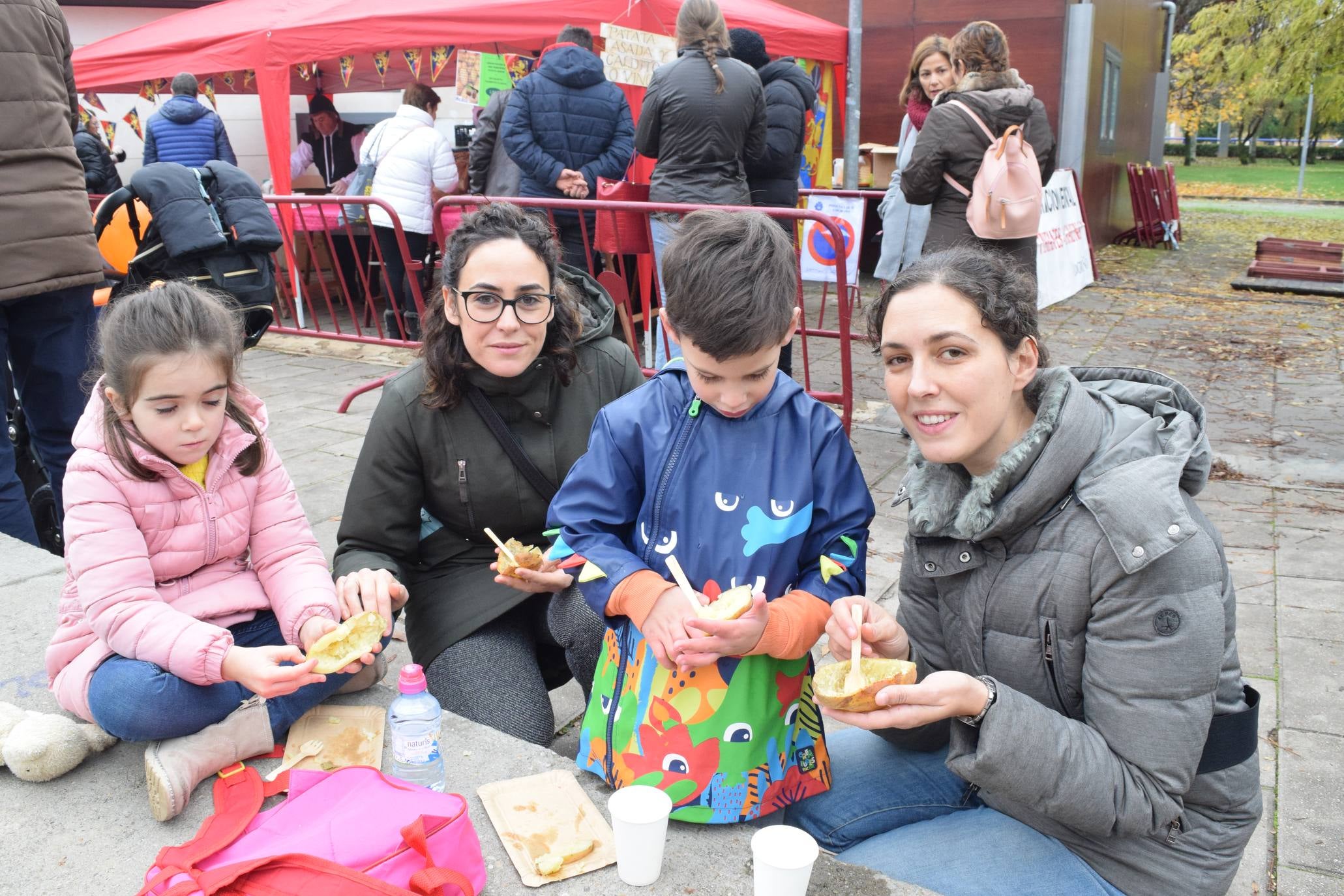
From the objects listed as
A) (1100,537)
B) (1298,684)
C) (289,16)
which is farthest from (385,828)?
(289,16)

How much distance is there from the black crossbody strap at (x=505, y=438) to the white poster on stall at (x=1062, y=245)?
8.31 m

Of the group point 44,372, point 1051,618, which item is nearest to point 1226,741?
point 1051,618

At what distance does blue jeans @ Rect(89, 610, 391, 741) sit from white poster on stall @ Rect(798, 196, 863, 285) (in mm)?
4444

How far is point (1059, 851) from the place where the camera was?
179 cm

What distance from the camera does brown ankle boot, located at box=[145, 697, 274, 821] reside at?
1986 millimetres

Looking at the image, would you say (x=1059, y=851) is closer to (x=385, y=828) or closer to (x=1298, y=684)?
(x=385, y=828)

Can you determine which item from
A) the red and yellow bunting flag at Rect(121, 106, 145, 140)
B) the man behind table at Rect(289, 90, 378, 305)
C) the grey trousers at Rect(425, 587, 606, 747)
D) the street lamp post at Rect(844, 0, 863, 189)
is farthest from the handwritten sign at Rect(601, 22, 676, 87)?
the red and yellow bunting flag at Rect(121, 106, 145, 140)

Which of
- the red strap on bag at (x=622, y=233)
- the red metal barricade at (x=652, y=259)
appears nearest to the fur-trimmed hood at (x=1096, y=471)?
the red metal barricade at (x=652, y=259)

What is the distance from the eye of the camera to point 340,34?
8977 millimetres

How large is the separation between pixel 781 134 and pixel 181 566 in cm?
570

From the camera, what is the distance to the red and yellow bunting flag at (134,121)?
510 inches

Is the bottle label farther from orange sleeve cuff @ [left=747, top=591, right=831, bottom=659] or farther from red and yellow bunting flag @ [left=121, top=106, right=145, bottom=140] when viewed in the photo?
red and yellow bunting flag @ [left=121, top=106, right=145, bottom=140]

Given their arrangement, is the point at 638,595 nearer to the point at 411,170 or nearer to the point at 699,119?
the point at 699,119

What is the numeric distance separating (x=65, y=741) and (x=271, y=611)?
0.49 meters
